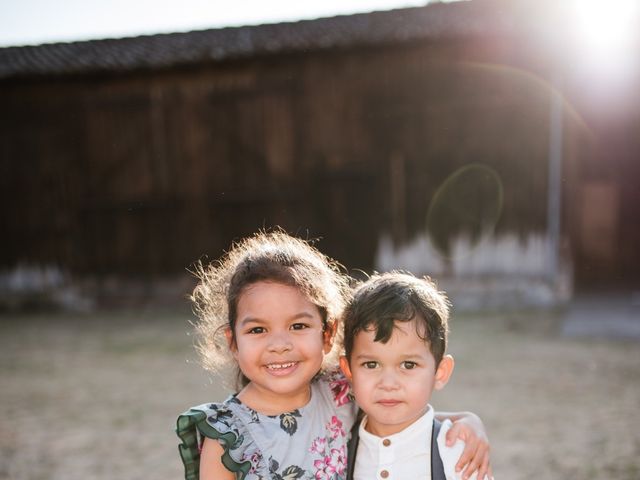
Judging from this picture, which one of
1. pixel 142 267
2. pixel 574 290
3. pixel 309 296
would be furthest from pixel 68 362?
pixel 574 290

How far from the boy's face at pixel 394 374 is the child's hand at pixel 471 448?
0.11 meters

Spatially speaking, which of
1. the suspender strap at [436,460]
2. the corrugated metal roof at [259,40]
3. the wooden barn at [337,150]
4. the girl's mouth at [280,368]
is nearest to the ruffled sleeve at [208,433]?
the girl's mouth at [280,368]

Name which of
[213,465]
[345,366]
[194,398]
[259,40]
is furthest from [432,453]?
[259,40]

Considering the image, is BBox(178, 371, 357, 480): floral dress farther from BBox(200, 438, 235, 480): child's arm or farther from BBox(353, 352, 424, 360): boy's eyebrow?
BBox(353, 352, 424, 360): boy's eyebrow

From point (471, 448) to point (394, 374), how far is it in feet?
0.97

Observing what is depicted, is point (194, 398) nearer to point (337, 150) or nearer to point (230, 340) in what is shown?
point (230, 340)

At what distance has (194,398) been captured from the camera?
4402 mm

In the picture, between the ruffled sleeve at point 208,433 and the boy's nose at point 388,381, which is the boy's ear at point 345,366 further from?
the ruffled sleeve at point 208,433

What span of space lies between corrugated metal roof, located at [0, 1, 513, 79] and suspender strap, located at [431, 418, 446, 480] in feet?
21.4

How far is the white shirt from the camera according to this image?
153 cm

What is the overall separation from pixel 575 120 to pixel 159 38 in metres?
6.49

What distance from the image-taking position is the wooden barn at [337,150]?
24.2 ft

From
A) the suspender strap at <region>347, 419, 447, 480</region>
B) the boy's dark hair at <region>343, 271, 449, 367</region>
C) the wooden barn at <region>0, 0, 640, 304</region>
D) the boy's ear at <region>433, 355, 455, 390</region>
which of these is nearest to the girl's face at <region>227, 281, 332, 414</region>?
the boy's dark hair at <region>343, 271, 449, 367</region>

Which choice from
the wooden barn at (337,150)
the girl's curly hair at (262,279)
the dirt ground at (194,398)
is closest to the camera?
the girl's curly hair at (262,279)
